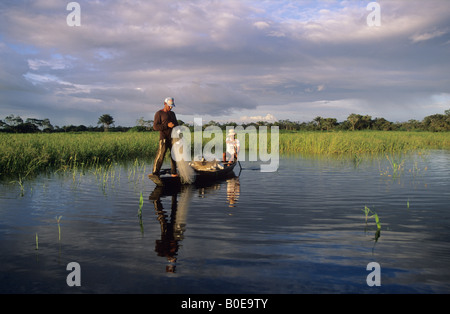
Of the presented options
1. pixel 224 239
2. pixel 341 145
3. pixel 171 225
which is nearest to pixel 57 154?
pixel 171 225

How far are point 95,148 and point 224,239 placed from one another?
14.1m

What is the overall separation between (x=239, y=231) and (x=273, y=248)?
3.42 ft

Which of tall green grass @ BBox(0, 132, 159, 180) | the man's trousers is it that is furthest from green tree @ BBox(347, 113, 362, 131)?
the man's trousers

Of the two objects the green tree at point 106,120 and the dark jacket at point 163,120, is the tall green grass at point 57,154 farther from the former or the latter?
the green tree at point 106,120

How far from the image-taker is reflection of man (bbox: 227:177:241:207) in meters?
8.56

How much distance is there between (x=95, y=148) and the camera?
1744 centimetres

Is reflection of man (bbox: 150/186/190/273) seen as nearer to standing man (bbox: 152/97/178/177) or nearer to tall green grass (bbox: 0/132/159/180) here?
standing man (bbox: 152/97/178/177)

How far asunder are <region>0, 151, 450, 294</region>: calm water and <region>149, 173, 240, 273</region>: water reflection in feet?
0.09

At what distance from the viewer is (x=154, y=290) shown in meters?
3.51

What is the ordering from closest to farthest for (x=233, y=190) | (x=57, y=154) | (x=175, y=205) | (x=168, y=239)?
(x=168, y=239) → (x=175, y=205) → (x=233, y=190) → (x=57, y=154)

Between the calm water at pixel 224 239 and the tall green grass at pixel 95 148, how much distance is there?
134 inches

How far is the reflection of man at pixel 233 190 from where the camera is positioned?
28.1 feet

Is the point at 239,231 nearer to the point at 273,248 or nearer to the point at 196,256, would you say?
the point at 273,248

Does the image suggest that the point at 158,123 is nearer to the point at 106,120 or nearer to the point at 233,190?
the point at 233,190
